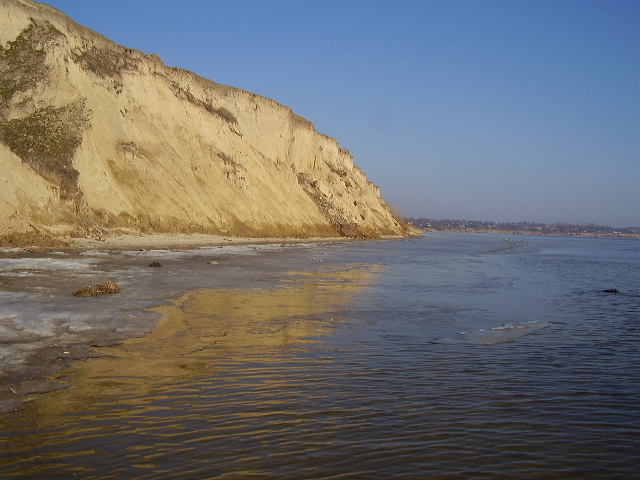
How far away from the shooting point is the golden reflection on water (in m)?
5.62

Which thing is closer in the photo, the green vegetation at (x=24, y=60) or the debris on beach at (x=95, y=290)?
the debris on beach at (x=95, y=290)

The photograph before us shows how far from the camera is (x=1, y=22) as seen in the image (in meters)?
31.8

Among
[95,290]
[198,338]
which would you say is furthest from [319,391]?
[95,290]

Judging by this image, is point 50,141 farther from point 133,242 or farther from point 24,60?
point 133,242

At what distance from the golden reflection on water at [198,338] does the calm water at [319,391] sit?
34 mm

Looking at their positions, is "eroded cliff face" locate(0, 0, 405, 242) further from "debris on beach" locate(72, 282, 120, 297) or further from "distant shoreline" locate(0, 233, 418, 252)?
"debris on beach" locate(72, 282, 120, 297)

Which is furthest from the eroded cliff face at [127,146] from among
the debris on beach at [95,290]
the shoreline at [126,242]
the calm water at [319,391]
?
the calm water at [319,391]

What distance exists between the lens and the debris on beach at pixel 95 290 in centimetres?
1127

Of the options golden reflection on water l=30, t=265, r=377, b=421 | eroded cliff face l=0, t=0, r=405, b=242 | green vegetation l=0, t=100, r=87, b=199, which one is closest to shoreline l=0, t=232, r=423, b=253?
eroded cliff face l=0, t=0, r=405, b=242

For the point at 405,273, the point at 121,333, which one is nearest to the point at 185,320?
the point at 121,333

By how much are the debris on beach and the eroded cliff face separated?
43.1 feet

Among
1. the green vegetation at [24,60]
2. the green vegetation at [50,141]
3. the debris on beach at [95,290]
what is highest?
the green vegetation at [24,60]

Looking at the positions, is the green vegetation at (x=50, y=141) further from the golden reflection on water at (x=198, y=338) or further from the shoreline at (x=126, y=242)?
the golden reflection on water at (x=198, y=338)

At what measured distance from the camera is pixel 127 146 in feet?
120
